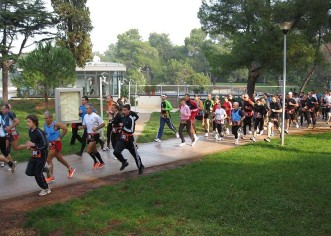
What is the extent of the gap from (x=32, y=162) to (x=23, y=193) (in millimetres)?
819

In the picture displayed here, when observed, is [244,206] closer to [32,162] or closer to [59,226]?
[59,226]

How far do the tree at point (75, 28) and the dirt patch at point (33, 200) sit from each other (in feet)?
74.1

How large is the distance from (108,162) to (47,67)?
15.3 meters

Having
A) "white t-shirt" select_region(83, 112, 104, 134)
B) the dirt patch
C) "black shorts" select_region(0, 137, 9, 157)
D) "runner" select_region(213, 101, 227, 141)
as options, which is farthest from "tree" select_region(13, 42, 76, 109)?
the dirt patch

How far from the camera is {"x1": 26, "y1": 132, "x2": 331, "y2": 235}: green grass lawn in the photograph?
20.0ft

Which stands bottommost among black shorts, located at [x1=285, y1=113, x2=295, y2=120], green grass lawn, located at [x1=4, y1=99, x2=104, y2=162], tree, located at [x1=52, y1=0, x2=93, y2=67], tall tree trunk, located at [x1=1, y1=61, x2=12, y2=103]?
green grass lawn, located at [x1=4, y1=99, x2=104, y2=162]

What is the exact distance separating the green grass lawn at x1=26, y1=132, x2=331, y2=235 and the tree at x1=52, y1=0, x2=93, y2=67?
2274 centimetres

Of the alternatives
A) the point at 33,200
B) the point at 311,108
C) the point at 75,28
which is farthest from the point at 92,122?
the point at 75,28

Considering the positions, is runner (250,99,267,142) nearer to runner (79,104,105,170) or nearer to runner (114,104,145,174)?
runner (114,104,145,174)

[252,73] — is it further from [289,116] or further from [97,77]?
[97,77]

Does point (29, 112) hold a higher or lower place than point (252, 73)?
lower

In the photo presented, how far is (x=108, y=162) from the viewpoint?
10938 mm

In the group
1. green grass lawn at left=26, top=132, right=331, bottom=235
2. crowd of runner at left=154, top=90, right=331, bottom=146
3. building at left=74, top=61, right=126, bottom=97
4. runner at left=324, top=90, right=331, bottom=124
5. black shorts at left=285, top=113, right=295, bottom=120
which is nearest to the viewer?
green grass lawn at left=26, top=132, right=331, bottom=235

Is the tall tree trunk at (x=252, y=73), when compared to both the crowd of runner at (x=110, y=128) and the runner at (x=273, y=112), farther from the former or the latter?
the runner at (x=273, y=112)
